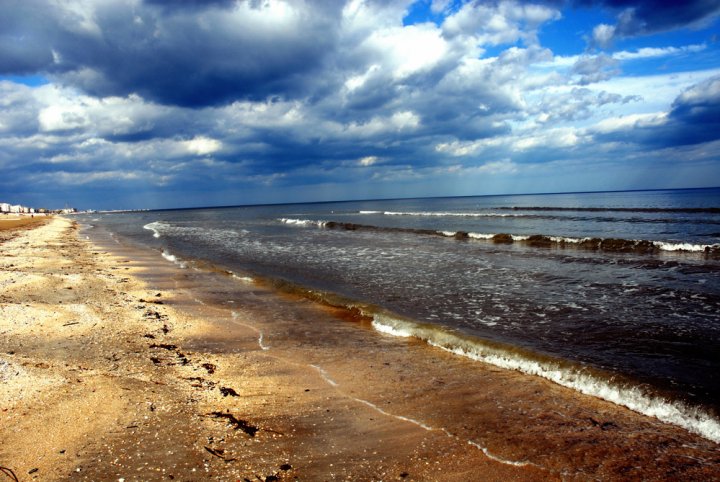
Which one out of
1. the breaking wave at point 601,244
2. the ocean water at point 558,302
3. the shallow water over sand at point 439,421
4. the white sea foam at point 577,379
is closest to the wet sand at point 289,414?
the shallow water over sand at point 439,421

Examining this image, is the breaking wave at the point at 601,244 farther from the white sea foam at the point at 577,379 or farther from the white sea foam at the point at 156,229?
the white sea foam at the point at 156,229

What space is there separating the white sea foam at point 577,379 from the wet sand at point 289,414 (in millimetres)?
222

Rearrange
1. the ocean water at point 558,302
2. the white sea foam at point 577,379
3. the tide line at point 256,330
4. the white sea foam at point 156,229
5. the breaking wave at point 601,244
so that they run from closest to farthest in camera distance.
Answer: the white sea foam at point 577,379 → the ocean water at point 558,302 → the tide line at point 256,330 → the breaking wave at point 601,244 → the white sea foam at point 156,229

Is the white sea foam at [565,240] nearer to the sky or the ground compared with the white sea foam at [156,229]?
nearer to the ground

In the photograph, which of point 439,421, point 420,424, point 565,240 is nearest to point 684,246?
point 565,240

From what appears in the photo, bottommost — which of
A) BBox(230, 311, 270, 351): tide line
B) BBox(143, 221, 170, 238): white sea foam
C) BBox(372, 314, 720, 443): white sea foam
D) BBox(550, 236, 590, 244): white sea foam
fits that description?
BBox(372, 314, 720, 443): white sea foam

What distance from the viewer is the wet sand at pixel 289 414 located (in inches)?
154

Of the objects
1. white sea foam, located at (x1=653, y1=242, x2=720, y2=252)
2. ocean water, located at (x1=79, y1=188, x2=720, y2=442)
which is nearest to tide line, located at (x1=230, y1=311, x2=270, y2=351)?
ocean water, located at (x1=79, y1=188, x2=720, y2=442)

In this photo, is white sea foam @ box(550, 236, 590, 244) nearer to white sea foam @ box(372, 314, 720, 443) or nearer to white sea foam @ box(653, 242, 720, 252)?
white sea foam @ box(653, 242, 720, 252)

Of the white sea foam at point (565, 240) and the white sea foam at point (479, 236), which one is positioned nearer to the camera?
the white sea foam at point (565, 240)

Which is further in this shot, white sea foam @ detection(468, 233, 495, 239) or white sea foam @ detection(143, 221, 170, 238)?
white sea foam @ detection(143, 221, 170, 238)

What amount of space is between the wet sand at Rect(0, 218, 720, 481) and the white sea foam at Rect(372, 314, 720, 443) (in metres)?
0.22

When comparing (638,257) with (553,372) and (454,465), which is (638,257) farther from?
(454,465)

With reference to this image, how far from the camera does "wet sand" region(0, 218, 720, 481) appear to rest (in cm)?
391
